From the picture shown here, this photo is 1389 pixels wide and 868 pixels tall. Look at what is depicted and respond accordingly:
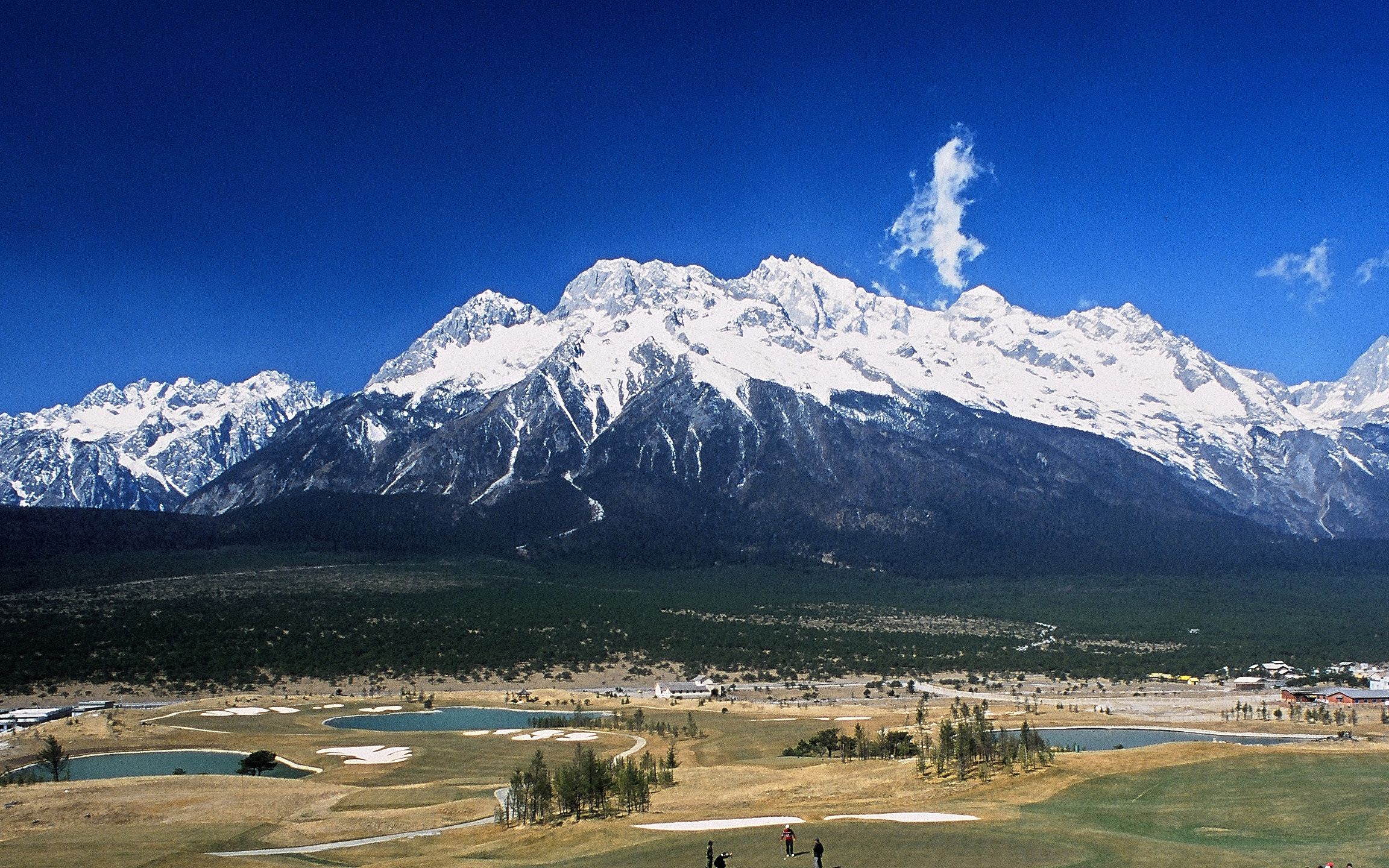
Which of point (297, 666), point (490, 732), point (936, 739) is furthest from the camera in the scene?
point (297, 666)

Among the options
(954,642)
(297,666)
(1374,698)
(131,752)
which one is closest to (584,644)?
(297,666)

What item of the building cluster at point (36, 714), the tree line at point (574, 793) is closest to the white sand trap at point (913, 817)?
the tree line at point (574, 793)

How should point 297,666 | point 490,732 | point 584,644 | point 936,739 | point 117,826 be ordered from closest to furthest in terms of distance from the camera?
point 117,826
point 936,739
point 490,732
point 297,666
point 584,644

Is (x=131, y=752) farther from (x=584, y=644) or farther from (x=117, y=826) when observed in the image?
(x=584, y=644)

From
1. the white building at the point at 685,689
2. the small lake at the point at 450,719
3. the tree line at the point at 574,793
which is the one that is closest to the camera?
the tree line at the point at 574,793

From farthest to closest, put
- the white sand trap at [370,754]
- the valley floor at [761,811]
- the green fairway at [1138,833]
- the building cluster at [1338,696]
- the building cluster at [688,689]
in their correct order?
the building cluster at [688,689] < the building cluster at [1338,696] < the white sand trap at [370,754] < the valley floor at [761,811] < the green fairway at [1138,833]

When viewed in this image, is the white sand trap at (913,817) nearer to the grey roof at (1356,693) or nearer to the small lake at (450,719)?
the small lake at (450,719)
